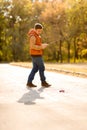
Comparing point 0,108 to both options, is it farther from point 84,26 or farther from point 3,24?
point 3,24

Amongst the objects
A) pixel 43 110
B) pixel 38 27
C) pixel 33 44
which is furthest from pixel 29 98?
pixel 38 27

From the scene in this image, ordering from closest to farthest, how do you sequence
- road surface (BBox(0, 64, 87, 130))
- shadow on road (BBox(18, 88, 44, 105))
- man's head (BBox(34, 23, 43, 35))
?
road surface (BBox(0, 64, 87, 130)) < shadow on road (BBox(18, 88, 44, 105)) < man's head (BBox(34, 23, 43, 35))

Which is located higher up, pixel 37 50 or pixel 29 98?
pixel 37 50

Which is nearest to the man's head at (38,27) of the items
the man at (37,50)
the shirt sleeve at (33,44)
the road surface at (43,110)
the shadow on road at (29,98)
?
the man at (37,50)

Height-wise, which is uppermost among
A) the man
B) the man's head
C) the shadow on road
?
the man's head

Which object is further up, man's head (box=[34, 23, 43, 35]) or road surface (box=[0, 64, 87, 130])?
man's head (box=[34, 23, 43, 35])

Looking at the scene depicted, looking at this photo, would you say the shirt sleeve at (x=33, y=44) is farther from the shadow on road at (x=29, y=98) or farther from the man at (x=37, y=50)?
the shadow on road at (x=29, y=98)

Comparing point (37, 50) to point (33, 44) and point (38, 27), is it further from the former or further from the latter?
point (38, 27)

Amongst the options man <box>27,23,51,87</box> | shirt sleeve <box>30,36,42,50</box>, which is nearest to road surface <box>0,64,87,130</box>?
man <box>27,23,51,87</box>

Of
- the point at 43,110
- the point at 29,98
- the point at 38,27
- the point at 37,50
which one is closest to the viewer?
the point at 43,110

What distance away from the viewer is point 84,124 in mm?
7062

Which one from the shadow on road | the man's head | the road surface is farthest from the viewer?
the man's head

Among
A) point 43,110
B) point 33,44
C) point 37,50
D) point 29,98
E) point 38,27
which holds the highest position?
Answer: point 38,27

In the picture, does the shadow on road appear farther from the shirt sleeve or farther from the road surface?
the shirt sleeve
